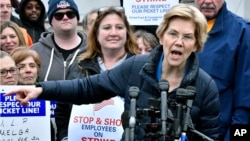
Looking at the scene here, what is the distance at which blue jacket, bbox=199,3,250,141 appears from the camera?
18.0 feet

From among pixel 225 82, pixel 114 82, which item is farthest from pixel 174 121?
pixel 225 82

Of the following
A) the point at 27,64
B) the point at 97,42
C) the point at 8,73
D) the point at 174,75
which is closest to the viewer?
the point at 174,75

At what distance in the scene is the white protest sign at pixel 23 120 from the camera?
234 inches

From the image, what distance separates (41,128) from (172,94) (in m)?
1.92

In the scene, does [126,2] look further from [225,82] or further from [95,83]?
[95,83]

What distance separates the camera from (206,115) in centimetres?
454

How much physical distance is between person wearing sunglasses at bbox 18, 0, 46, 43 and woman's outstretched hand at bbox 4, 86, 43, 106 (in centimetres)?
476

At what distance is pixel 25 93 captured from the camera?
178 inches

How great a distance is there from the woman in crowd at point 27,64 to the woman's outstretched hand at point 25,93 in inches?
78.9

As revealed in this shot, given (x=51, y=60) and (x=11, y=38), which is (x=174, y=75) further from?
(x=11, y=38)

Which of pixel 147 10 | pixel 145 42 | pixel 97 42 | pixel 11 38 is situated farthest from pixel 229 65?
pixel 147 10

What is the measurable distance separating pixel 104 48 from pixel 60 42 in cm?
135

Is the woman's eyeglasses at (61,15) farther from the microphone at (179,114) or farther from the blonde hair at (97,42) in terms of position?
the microphone at (179,114)

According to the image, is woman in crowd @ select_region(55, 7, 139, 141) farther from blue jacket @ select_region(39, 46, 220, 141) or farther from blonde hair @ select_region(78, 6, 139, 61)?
blue jacket @ select_region(39, 46, 220, 141)
